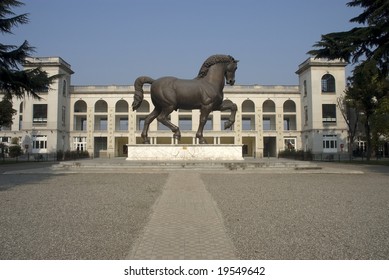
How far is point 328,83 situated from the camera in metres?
53.2

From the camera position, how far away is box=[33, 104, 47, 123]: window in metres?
52.6

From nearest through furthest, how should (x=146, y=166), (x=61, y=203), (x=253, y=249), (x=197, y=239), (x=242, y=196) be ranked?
(x=253, y=249), (x=197, y=239), (x=61, y=203), (x=242, y=196), (x=146, y=166)

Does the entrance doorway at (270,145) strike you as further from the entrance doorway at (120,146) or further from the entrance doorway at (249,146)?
the entrance doorway at (120,146)

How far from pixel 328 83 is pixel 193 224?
53.5 meters

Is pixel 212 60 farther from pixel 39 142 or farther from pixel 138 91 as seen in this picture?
pixel 39 142

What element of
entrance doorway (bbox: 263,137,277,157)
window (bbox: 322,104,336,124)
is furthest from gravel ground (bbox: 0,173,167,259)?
entrance doorway (bbox: 263,137,277,157)

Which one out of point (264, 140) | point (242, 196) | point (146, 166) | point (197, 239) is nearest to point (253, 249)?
point (197, 239)

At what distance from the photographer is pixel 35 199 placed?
7793mm

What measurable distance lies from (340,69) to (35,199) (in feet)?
177

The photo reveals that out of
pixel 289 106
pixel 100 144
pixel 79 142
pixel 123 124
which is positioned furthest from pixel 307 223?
pixel 100 144

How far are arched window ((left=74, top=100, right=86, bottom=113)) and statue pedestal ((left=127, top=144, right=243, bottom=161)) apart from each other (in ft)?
144

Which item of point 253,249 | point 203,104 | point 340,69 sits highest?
point 340,69

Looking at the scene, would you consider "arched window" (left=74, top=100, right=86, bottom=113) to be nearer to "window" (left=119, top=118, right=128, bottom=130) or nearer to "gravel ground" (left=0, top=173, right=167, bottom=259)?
"window" (left=119, top=118, right=128, bottom=130)

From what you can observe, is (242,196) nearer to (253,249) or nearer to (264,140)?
(253,249)
